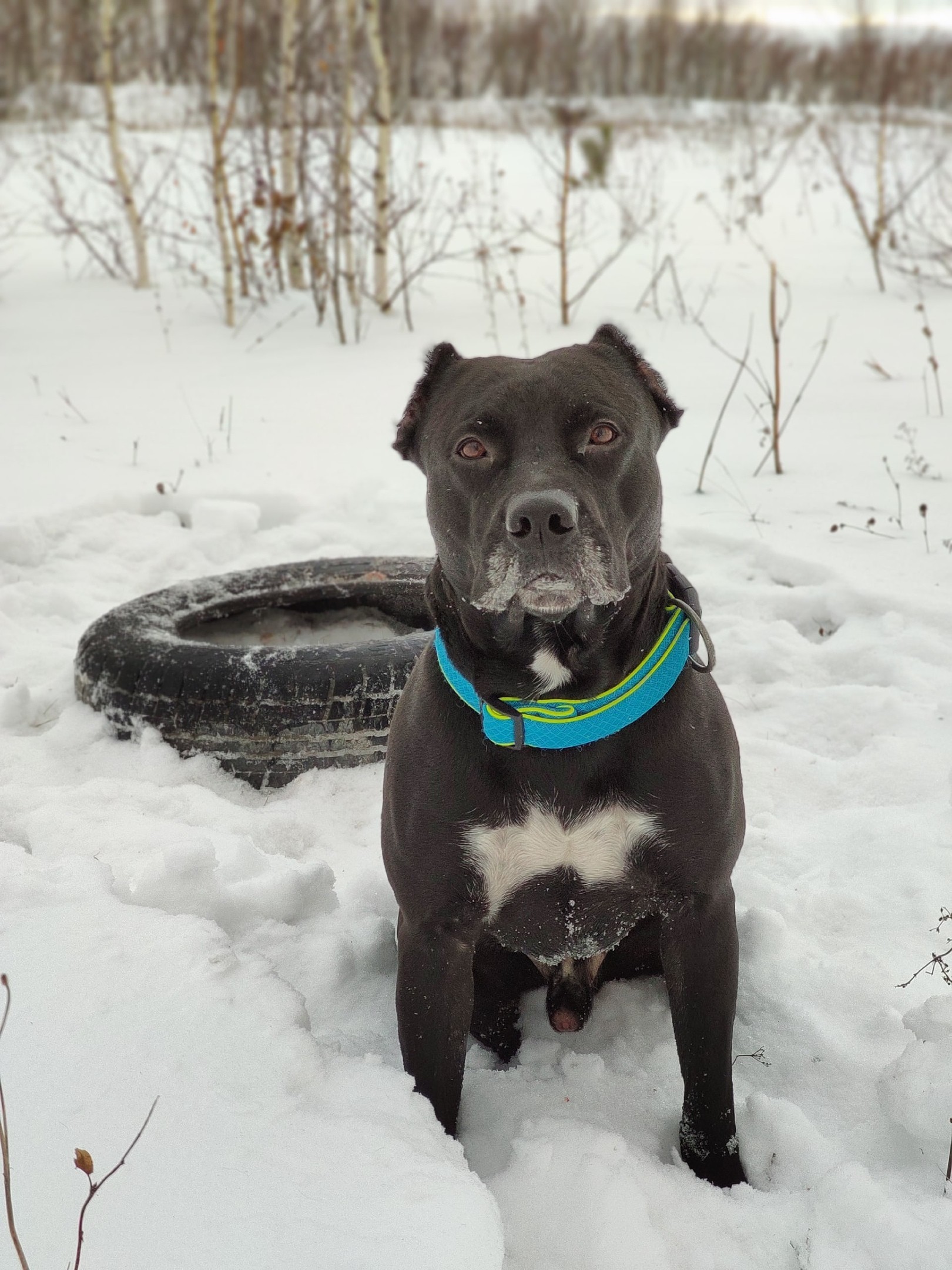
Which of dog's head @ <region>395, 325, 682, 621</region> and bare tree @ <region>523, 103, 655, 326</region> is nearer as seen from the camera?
dog's head @ <region>395, 325, 682, 621</region>

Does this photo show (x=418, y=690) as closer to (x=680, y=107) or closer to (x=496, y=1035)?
(x=496, y=1035)

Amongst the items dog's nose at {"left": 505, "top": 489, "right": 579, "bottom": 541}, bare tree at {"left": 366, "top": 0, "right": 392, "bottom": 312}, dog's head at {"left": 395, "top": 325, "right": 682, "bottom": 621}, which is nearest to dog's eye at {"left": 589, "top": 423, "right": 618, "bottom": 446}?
dog's head at {"left": 395, "top": 325, "right": 682, "bottom": 621}

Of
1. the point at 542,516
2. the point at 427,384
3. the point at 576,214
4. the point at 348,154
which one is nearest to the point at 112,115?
the point at 348,154

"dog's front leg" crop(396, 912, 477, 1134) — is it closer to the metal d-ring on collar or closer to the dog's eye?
the metal d-ring on collar

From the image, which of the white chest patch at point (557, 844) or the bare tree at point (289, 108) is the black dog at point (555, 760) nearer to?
the white chest patch at point (557, 844)

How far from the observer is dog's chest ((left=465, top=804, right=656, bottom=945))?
171 cm

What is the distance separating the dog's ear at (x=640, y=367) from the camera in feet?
6.54

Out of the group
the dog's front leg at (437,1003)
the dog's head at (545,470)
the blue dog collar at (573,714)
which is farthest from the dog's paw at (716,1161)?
the dog's head at (545,470)

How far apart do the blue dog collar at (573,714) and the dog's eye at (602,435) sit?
38 cm

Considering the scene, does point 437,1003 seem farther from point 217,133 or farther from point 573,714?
point 217,133

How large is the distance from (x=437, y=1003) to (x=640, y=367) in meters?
1.19

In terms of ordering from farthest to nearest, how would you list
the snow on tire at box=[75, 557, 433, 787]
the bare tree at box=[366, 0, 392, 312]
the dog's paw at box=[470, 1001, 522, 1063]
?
1. the bare tree at box=[366, 0, 392, 312]
2. the snow on tire at box=[75, 557, 433, 787]
3. the dog's paw at box=[470, 1001, 522, 1063]

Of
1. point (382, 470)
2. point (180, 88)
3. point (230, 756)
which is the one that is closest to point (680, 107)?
point (180, 88)

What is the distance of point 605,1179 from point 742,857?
1131 mm
